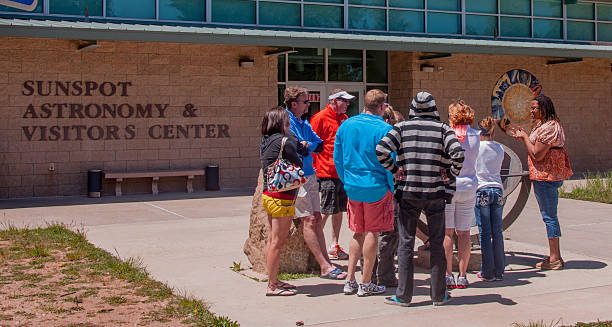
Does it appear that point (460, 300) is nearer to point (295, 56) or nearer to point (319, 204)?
point (319, 204)

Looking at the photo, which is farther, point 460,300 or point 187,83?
point 187,83

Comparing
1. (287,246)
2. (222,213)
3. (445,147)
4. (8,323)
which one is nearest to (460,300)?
(445,147)

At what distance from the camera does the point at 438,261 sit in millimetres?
6395

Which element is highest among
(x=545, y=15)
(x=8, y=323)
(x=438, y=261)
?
(x=545, y=15)

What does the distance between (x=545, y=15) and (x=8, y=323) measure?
61.4ft

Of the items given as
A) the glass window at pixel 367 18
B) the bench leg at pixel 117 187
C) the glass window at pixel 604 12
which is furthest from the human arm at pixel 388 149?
the glass window at pixel 604 12

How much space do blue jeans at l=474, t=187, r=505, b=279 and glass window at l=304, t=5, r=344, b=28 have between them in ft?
37.2

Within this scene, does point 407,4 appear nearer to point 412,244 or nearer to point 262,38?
point 262,38

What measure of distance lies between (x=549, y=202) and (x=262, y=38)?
29.1 ft

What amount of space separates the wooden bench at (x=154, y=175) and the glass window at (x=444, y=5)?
308 inches

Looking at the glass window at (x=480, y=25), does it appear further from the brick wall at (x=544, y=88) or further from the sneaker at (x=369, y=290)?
the sneaker at (x=369, y=290)

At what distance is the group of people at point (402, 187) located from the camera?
6.32 meters

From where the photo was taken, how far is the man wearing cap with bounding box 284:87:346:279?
729cm

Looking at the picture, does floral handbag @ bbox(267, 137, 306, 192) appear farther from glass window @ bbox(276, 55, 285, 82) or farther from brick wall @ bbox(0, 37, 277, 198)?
glass window @ bbox(276, 55, 285, 82)
